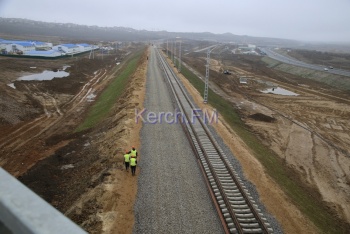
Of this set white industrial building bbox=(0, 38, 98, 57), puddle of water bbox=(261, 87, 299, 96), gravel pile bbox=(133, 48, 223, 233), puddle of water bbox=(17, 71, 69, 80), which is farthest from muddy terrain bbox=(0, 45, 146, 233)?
white industrial building bbox=(0, 38, 98, 57)

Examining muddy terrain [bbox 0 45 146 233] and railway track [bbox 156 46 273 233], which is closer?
railway track [bbox 156 46 273 233]

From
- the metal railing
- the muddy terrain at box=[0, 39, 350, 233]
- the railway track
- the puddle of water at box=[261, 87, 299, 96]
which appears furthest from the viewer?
the puddle of water at box=[261, 87, 299, 96]

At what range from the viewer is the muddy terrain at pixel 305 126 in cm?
2786

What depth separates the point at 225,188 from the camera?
17.6 m

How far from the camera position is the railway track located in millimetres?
14230

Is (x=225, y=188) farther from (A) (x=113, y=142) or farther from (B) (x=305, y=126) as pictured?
(B) (x=305, y=126)

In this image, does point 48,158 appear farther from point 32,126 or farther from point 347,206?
point 347,206

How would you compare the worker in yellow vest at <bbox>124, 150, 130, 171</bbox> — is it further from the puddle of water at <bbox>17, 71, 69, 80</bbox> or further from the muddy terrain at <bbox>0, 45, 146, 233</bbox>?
the puddle of water at <bbox>17, 71, 69, 80</bbox>

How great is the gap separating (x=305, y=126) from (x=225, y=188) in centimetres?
3184

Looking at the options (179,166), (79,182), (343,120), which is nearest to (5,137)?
(79,182)

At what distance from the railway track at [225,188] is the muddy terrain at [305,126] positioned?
10349 millimetres

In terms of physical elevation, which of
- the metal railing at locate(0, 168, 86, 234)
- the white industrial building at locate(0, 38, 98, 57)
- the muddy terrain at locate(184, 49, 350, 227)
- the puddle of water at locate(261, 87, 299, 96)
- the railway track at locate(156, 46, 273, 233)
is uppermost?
the metal railing at locate(0, 168, 86, 234)

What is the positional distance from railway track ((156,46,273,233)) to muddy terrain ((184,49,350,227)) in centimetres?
1035

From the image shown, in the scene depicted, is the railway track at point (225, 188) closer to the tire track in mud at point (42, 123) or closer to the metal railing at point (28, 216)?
the metal railing at point (28, 216)
